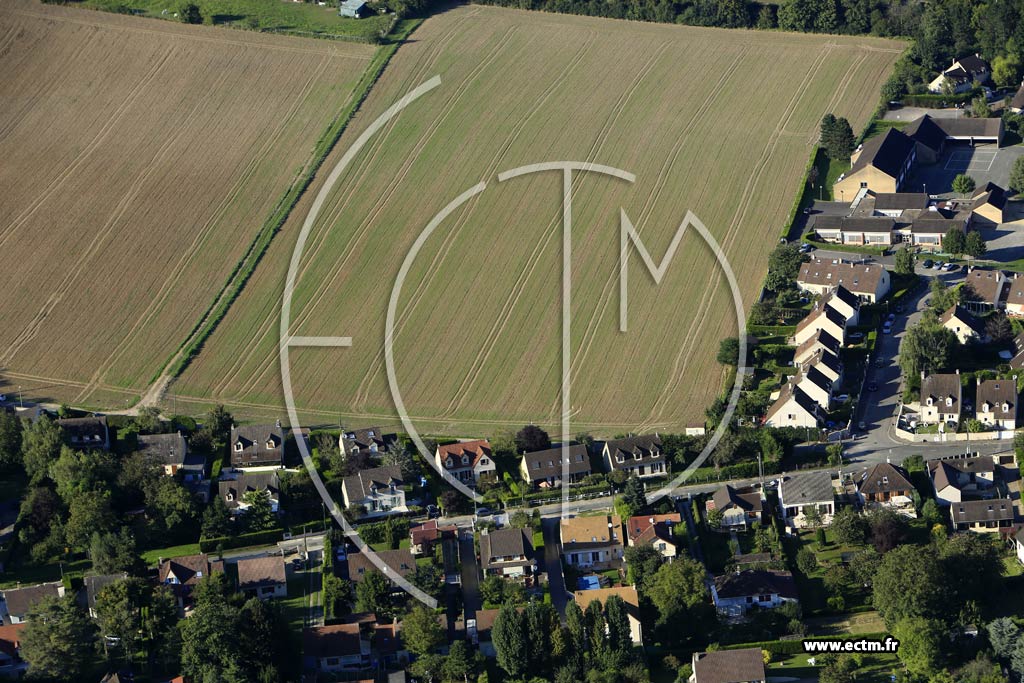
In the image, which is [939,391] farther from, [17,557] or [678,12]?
[678,12]

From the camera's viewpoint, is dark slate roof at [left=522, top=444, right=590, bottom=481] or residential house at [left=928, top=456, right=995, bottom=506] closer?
residential house at [left=928, top=456, right=995, bottom=506]

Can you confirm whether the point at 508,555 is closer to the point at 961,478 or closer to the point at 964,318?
the point at 961,478

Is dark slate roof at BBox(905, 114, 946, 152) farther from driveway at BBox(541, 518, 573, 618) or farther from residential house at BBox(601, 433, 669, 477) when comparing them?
driveway at BBox(541, 518, 573, 618)

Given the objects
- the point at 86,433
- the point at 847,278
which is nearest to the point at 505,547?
the point at 86,433

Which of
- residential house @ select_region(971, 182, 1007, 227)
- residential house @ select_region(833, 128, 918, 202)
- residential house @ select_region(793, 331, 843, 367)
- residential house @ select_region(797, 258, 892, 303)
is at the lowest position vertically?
residential house @ select_region(793, 331, 843, 367)

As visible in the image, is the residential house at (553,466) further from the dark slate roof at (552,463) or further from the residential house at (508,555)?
the residential house at (508,555)

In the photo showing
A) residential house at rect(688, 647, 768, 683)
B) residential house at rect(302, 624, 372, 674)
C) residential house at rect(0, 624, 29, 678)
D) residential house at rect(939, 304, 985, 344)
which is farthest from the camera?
residential house at rect(939, 304, 985, 344)

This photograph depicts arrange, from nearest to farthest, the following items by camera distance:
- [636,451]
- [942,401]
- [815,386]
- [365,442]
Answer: [636,451] < [942,401] < [815,386] < [365,442]

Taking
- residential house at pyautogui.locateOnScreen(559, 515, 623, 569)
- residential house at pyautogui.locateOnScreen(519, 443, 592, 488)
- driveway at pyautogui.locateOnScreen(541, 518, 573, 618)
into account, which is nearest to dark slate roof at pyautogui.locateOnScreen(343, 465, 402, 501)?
residential house at pyautogui.locateOnScreen(519, 443, 592, 488)
